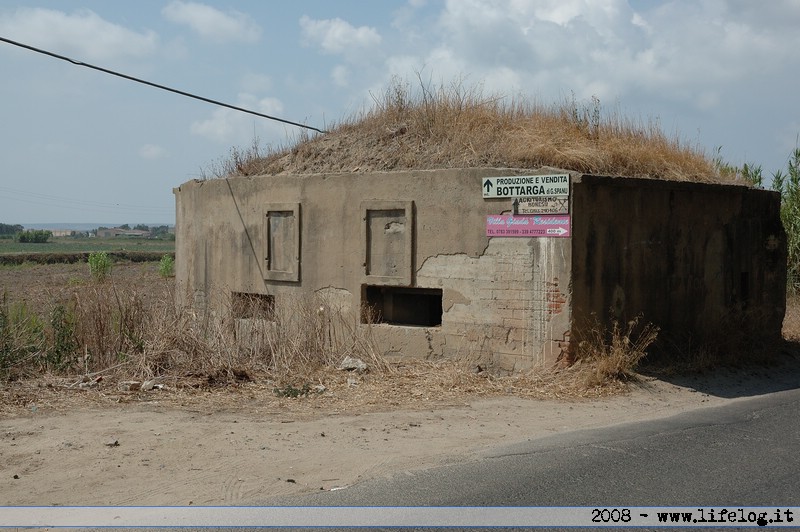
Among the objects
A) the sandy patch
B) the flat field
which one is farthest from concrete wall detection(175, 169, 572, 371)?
the flat field

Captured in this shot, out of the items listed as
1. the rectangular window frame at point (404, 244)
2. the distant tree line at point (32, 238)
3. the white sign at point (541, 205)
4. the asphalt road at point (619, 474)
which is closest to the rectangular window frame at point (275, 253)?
the rectangular window frame at point (404, 244)

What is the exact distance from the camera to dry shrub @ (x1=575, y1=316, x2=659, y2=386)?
934cm

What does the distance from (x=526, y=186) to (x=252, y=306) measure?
4.21m

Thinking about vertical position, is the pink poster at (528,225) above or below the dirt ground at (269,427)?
above

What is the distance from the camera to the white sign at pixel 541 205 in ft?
31.2

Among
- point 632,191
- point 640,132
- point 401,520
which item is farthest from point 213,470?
point 640,132

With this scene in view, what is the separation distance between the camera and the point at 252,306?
38.1 feet

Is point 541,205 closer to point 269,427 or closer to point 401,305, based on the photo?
point 401,305

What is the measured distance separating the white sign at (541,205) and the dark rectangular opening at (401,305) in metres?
1.67

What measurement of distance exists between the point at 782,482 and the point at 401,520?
2.74 meters

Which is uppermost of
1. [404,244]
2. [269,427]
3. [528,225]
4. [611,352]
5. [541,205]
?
[541,205]

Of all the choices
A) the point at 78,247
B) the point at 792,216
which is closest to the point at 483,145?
the point at 792,216

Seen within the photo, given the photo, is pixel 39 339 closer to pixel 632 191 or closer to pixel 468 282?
pixel 468 282

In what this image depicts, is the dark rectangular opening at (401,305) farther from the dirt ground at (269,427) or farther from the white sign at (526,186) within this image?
the white sign at (526,186)
